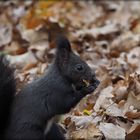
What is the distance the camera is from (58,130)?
412 cm

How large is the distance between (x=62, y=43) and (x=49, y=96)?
15.3 inches

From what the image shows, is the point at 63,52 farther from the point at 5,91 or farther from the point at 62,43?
the point at 5,91

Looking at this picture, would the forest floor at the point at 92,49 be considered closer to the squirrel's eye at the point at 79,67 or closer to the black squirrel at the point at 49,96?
the black squirrel at the point at 49,96

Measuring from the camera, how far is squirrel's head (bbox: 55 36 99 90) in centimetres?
418

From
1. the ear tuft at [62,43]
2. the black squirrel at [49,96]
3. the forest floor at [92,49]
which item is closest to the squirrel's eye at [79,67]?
the black squirrel at [49,96]

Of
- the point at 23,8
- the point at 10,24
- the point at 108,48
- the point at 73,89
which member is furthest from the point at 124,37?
the point at 73,89

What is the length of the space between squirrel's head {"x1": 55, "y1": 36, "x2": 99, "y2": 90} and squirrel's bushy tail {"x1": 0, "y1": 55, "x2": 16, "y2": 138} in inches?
13.6

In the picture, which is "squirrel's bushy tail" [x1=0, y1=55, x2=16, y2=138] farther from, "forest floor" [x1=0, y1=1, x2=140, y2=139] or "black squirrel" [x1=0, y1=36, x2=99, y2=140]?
"forest floor" [x1=0, y1=1, x2=140, y2=139]

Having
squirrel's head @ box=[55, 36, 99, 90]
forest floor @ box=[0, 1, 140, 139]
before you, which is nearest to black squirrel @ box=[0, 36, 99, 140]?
squirrel's head @ box=[55, 36, 99, 90]

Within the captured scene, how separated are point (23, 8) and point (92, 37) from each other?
2.02 meters

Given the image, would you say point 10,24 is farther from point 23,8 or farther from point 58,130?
point 58,130

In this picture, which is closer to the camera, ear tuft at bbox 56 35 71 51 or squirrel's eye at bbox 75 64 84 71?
ear tuft at bbox 56 35 71 51

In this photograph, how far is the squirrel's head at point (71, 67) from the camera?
4.18m

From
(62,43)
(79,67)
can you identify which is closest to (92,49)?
(79,67)
